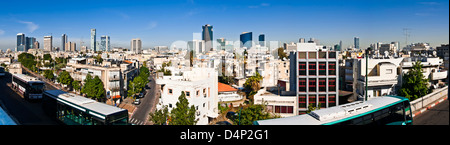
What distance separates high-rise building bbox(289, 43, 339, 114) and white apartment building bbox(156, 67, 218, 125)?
13.0ft

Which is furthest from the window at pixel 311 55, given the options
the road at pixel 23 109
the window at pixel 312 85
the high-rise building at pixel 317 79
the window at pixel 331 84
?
the road at pixel 23 109

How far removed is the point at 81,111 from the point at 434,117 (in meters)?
8.98

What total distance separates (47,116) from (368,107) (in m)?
8.70

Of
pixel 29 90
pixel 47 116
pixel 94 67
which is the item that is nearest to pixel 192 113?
pixel 47 116

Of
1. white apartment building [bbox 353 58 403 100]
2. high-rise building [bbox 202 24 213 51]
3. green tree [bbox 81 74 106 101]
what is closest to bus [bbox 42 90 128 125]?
green tree [bbox 81 74 106 101]

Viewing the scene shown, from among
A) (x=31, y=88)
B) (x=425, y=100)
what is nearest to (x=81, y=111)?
(x=31, y=88)

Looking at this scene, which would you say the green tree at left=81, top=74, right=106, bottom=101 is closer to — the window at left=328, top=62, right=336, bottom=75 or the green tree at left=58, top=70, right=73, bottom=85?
the green tree at left=58, top=70, right=73, bottom=85

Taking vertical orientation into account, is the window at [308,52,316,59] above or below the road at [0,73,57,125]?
above

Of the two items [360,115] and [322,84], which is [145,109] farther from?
[360,115]

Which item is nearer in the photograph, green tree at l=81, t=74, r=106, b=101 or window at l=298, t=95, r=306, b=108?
window at l=298, t=95, r=306, b=108

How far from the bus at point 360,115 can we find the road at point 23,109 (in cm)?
685

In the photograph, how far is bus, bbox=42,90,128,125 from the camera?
5367 mm

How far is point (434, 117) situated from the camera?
6438mm
